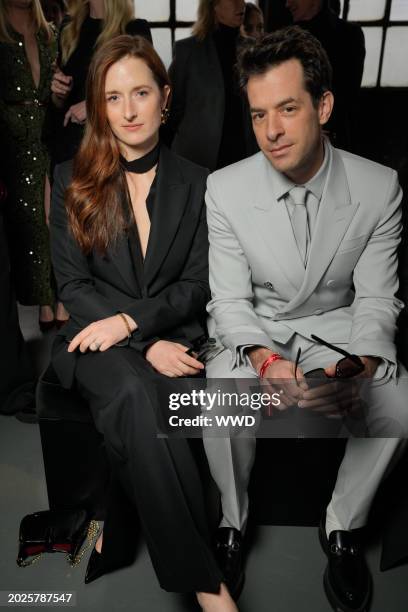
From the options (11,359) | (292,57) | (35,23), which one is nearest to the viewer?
(292,57)

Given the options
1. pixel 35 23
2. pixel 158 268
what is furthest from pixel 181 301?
pixel 35 23

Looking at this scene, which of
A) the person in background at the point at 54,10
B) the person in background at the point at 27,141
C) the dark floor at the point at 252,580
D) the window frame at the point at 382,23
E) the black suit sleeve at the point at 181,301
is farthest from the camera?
the person in background at the point at 27,141

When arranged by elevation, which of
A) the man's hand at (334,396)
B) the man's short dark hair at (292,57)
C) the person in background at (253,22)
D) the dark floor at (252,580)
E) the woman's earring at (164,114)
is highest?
the person in background at (253,22)

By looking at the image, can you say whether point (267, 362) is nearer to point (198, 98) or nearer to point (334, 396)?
point (334, 396)

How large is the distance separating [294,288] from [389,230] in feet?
1.25

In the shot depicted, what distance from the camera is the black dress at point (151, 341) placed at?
1.82 metres

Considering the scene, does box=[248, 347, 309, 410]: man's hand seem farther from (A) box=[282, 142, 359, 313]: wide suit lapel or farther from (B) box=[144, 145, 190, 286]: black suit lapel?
(B) box=[144, 145, 190, 286]: black suit lapel

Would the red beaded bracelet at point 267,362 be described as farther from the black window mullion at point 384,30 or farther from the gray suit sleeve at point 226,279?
the black window mullion at point 384,30

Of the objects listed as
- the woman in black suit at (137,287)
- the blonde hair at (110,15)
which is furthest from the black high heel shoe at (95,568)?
the blonde hair at (110,15)

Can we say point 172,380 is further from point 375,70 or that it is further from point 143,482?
point 375,70

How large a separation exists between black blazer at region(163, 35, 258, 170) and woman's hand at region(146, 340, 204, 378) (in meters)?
0.93

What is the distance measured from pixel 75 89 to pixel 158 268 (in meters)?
0.97

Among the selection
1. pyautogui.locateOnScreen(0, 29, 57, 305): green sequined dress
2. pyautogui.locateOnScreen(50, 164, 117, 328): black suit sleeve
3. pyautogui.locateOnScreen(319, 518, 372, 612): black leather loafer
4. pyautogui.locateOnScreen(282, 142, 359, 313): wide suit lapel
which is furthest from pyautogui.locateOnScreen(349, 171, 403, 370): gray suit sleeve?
pyautogui.locateOnScreen(0, 29, 57, 305): green sequined dress

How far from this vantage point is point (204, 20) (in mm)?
2428
